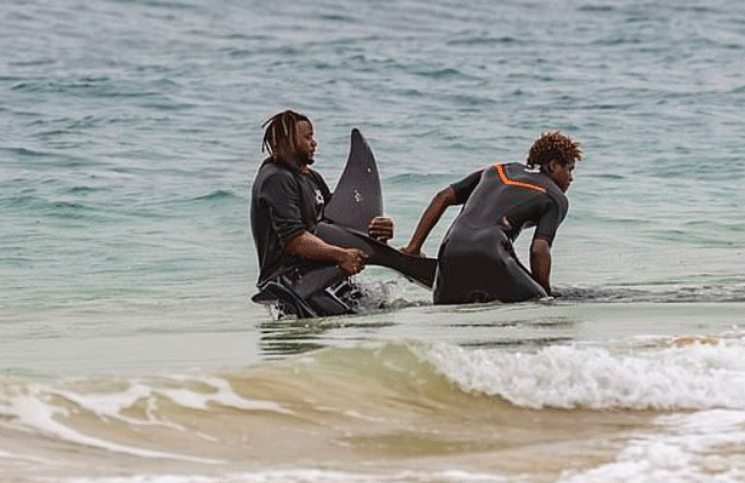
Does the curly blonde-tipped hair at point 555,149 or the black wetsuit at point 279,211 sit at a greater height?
the curly blonde-tipped hair at point 555,149

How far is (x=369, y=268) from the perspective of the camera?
580 inches

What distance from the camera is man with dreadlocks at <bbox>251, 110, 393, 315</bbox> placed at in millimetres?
10719

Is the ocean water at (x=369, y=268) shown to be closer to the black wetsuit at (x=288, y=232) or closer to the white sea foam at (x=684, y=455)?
the white sea foam at (x=684, y=455)

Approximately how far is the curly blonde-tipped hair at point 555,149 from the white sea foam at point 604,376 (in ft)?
7.11

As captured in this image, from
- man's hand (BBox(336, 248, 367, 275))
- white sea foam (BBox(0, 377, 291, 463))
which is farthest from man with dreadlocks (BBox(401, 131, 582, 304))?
white sea foam (BBox(0, 377, 291, 463))

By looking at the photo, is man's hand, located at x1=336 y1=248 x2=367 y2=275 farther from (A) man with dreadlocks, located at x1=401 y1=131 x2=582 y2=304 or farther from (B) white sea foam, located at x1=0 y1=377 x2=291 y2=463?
(B) white sea foam, located at x1=0 y1=377 x2=291 y2=463

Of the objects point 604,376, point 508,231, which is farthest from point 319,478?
point 508,231

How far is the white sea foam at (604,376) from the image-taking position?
27.3 ft

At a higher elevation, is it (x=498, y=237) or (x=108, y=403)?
(x=498, y=237)

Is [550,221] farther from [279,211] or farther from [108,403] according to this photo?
[108,403]

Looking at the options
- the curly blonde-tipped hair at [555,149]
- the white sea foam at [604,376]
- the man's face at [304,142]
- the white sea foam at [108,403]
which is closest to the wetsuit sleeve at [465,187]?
the curly blonde-tipped hair at [555,149]

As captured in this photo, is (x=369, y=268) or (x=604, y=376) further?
(x=369, y=268)

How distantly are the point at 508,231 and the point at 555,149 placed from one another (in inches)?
22.8

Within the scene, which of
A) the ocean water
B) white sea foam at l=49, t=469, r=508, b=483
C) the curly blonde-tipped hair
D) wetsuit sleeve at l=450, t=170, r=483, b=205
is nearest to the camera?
white sea foam at l=49, t=469, r=508, b=483
